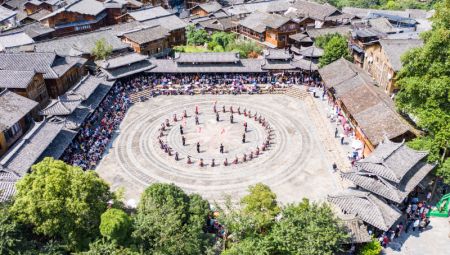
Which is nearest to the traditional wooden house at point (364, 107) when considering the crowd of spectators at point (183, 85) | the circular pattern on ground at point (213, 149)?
the circular pattern on ground at point (213, 149)

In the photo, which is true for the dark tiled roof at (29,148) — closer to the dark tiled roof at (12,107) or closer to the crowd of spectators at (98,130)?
the dark tiled roof at (12,107)

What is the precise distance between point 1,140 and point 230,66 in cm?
3551

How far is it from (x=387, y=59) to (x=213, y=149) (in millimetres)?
28111

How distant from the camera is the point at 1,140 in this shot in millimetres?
40500

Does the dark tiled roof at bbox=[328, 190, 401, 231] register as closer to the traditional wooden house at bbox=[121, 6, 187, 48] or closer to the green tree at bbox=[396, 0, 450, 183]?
the green tree at bbox=[396, 0, 450, 183]

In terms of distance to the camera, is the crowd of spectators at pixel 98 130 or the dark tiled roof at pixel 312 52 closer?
the crowd of spectators at pixel 98 130

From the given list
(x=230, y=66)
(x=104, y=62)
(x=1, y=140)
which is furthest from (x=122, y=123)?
(x=230, y=66)

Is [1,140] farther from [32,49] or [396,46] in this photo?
[396,46]

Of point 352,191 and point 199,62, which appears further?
point 199,62

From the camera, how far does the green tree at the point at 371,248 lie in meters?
30.2

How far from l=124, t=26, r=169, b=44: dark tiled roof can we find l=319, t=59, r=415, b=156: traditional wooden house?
102ft

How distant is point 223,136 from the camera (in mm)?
50125

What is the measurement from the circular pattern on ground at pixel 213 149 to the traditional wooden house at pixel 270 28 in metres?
22.7

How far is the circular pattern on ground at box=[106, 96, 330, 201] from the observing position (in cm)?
4194
